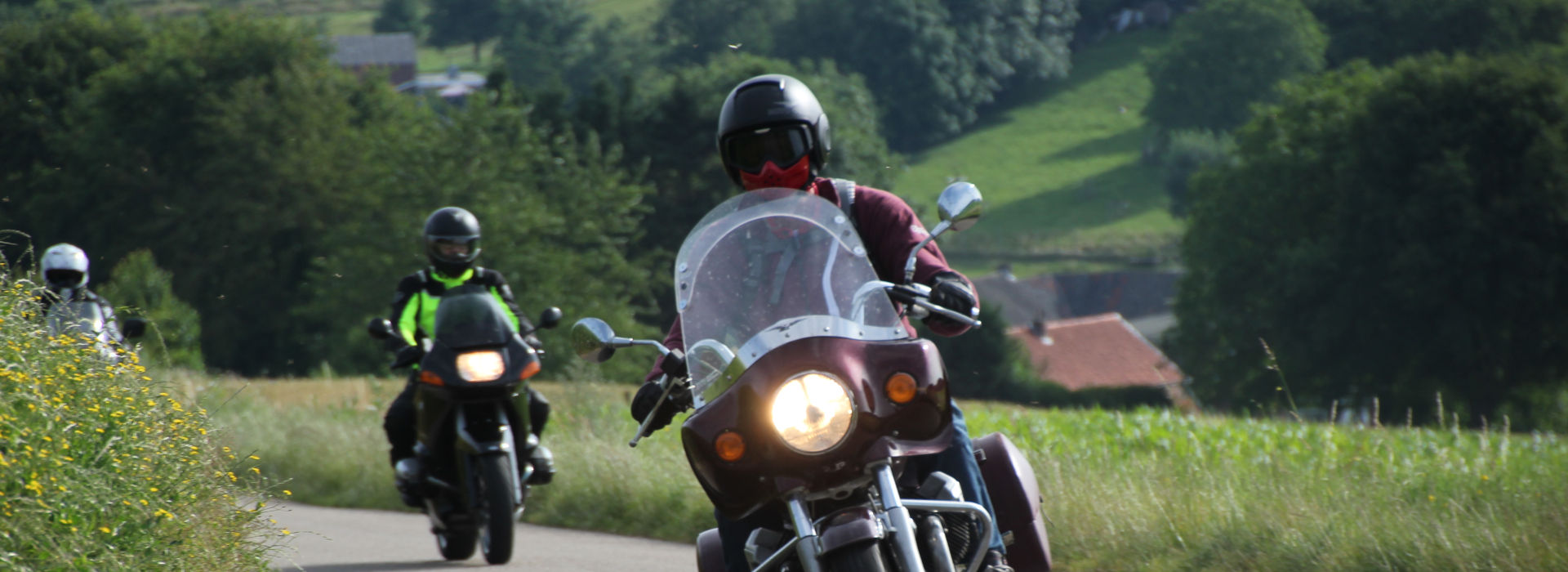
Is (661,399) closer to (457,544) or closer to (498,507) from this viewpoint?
(498,507)

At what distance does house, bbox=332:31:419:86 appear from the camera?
3981 inches

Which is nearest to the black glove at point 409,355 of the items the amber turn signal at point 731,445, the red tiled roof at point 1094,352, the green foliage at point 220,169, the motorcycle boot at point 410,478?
the motorcycle boot at point 410,478

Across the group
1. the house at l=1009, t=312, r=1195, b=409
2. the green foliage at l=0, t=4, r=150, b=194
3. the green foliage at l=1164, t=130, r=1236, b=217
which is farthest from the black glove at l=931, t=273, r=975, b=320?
the green foliage at l=1164, t=130, r=1236, b=217

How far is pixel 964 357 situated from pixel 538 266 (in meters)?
13.3

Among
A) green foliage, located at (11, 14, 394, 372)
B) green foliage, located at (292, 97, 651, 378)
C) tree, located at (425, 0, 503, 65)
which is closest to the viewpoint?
green foliage, located at (11, 14, 394, 372)

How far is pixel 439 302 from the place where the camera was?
8422mm

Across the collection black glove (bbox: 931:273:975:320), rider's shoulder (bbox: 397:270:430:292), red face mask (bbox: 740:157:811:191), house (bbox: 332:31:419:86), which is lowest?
house (bbox: 332:31:419:86)

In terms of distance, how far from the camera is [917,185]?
77.2 meters

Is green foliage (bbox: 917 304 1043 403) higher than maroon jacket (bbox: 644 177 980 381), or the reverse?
maroon jacket (bbox: 644 177 980 381)

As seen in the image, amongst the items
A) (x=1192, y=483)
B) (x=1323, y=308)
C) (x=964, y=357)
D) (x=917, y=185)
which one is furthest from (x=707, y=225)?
(x=917, y=185)

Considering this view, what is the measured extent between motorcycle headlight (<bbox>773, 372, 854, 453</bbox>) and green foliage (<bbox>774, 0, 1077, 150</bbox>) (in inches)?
3196

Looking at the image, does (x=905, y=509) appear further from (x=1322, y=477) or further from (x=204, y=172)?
(x=204, y=172)

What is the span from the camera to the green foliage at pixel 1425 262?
38.3 meters

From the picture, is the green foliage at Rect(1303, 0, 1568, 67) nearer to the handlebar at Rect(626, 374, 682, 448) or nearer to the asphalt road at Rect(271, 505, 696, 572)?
the asphalt road at Rect(271, 505, 696, 572)
